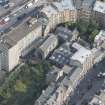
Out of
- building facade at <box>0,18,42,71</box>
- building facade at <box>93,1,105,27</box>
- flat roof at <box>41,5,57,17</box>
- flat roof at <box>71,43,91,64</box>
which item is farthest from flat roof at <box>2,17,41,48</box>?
building facade at <box>93,1,105,27</box>

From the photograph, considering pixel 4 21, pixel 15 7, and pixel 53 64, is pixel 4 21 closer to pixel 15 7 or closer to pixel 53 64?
pixel 15 7

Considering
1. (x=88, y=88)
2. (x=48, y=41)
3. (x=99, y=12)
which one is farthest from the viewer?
(x=99, y=12)

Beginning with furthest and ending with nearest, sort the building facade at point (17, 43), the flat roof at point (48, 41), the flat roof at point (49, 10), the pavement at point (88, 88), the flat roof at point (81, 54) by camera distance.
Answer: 1. the flat roof at point (49, 10)
2. the flat roof at point (48, 41)
3. the building facade at point (17, 43)
4. the flat roof at point (81, 54)
5. the pavement at point (88, 88)

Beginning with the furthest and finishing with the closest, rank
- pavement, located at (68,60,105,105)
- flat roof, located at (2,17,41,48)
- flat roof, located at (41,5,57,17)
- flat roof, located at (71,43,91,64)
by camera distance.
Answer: flat roof, located at (41,5,57,17)
flat roof, located at (2,17,41,48)
flat roof, located at (71,43,91,64)
pavement, located at (68,60,105,105)

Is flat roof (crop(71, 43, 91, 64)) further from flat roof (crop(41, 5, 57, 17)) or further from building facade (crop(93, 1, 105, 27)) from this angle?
building facade (crop(93, 1, 105, 27))

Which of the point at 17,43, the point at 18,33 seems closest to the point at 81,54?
the point at 17,43

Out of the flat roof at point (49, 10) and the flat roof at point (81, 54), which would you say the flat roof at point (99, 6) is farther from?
the flat roof at point (81, 54)

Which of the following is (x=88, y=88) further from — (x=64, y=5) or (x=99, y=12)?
(x=64, y=5)

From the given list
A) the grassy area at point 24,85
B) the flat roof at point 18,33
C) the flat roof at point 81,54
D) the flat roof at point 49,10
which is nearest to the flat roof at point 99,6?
the flat roof at point 49,10

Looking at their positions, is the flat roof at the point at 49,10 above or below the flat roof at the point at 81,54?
above
